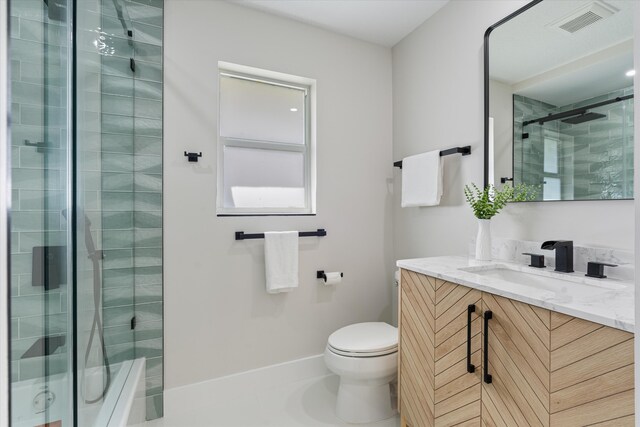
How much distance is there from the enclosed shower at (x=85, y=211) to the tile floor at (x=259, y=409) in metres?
0.12

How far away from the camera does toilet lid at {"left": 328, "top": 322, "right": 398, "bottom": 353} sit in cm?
167

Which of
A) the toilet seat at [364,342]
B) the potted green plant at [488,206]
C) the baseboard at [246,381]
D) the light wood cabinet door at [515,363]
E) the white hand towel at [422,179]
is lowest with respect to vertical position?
the baseboard at [246,381]

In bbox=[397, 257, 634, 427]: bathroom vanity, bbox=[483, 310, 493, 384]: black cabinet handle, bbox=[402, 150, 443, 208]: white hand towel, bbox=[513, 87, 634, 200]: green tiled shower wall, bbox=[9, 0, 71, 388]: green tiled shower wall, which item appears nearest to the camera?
bbox=[9, 0, 71, 388]: green tiled shower wall

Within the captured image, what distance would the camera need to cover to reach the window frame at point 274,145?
81.7 inches

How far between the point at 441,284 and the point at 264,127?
5.09ft

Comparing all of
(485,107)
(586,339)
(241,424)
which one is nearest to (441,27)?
(485,107)

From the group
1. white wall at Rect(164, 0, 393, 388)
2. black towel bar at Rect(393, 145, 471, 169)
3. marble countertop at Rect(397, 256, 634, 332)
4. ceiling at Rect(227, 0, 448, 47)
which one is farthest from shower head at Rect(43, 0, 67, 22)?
black towel bar at Rect(393, 145, 471, 169)

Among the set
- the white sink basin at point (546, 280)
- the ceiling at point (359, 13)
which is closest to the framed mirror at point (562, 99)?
the white sink basin at point (546, 280)

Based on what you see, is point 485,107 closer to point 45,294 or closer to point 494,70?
point 494,70

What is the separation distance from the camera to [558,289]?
124 centimetres

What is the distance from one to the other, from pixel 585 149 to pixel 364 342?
53.6 inches

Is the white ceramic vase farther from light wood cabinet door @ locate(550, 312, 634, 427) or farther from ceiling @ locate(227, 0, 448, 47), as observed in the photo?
ceiling @ locate(227, 0, 448, 47)

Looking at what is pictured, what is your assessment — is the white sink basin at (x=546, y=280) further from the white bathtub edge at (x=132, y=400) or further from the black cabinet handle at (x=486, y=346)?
the white bathtub edge at (x=132, y=400)

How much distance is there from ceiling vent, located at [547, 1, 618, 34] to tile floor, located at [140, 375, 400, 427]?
209 centimetres
